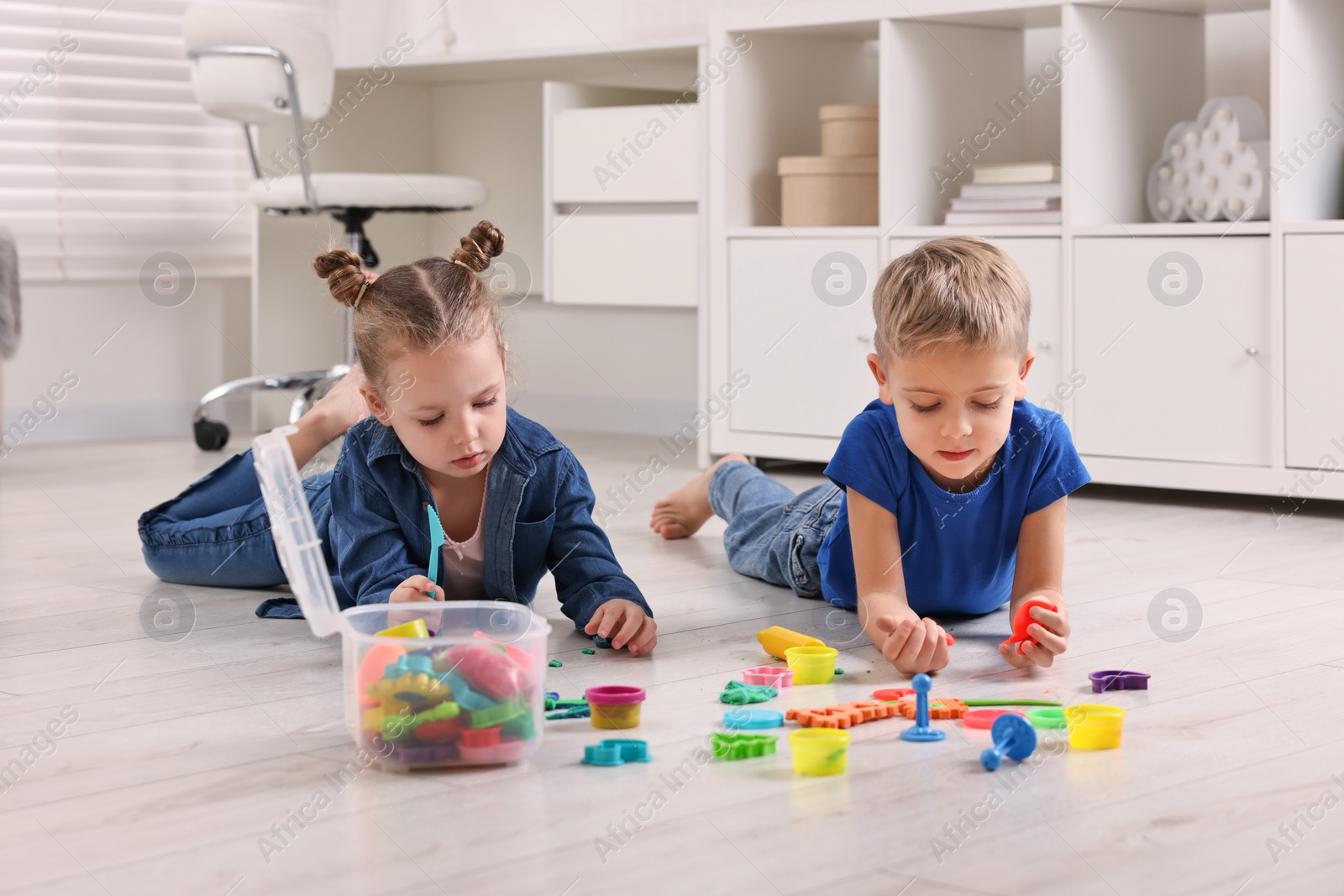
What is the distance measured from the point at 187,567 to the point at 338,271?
565 millimetres

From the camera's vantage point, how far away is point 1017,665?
1386 millimetres

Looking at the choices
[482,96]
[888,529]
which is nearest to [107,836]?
[888,529]

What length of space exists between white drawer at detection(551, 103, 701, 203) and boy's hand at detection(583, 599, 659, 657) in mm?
1634

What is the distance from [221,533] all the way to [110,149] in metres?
2.12

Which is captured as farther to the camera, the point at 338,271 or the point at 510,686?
the point at 338,271

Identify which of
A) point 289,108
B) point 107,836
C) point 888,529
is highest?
point 289,108

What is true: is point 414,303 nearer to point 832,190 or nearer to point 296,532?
point 296,532

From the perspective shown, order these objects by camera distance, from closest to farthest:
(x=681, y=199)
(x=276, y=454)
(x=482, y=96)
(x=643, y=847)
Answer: (x=643, y=847), (x=276, y=454), (x=681, y=199), (x=482, y=96)

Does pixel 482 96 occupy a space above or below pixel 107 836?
above

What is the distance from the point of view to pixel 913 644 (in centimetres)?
133

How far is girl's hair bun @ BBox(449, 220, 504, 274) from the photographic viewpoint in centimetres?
150

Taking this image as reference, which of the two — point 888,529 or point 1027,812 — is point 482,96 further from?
point 1027,812

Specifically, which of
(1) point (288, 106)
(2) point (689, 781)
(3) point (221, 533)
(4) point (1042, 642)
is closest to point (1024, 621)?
(4) point (1042, 642)

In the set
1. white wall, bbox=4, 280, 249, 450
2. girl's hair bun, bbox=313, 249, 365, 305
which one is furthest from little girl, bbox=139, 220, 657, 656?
white wall, bbox=4, 280, 249, 450
